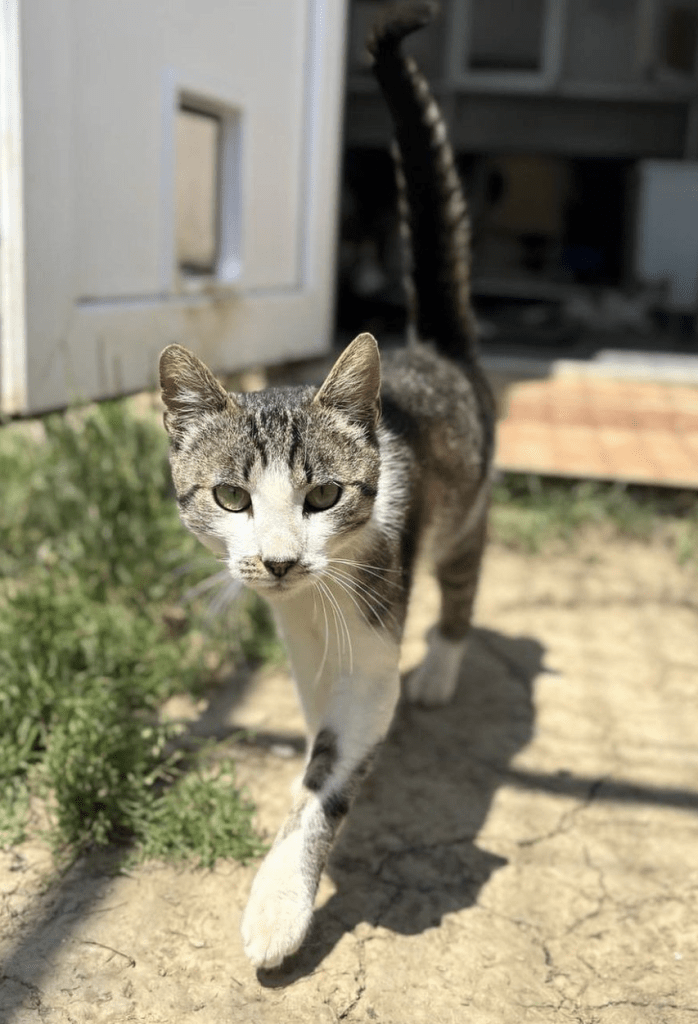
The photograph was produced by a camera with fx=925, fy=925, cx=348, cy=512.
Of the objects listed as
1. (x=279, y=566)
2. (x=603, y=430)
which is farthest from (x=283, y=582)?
(x=603, y=430)

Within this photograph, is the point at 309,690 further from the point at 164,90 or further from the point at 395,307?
the point at 395,307

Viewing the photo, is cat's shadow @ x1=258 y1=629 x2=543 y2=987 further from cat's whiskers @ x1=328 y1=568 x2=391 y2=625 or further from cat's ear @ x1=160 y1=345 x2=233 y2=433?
cat's ear @ x1=160 y1=345 x2=233 y2=433

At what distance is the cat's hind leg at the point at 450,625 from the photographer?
2432 millimetres

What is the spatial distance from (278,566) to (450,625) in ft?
3.77

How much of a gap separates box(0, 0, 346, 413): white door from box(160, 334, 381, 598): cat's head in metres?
1.51

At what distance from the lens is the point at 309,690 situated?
75.8 inches

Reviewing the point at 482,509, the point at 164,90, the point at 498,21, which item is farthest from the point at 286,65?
the point at 498,21

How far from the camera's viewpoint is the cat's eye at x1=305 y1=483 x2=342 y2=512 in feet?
5.10

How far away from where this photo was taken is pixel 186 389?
1604 millimetres

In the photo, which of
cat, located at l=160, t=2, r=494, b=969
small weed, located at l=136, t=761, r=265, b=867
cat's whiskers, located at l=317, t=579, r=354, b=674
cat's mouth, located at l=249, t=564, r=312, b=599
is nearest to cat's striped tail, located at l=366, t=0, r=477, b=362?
cat, located at l=160, t=2, r=494, b=969

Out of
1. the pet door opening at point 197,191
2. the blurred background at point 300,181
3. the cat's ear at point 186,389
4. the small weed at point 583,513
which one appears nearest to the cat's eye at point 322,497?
the cat's ear at point 186,389

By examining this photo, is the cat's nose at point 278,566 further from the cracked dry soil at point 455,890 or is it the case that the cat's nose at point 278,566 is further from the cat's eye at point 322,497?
the cracked dry soil at point 455,890

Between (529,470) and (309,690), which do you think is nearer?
(309,690)

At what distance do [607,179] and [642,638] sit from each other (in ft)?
25.3
